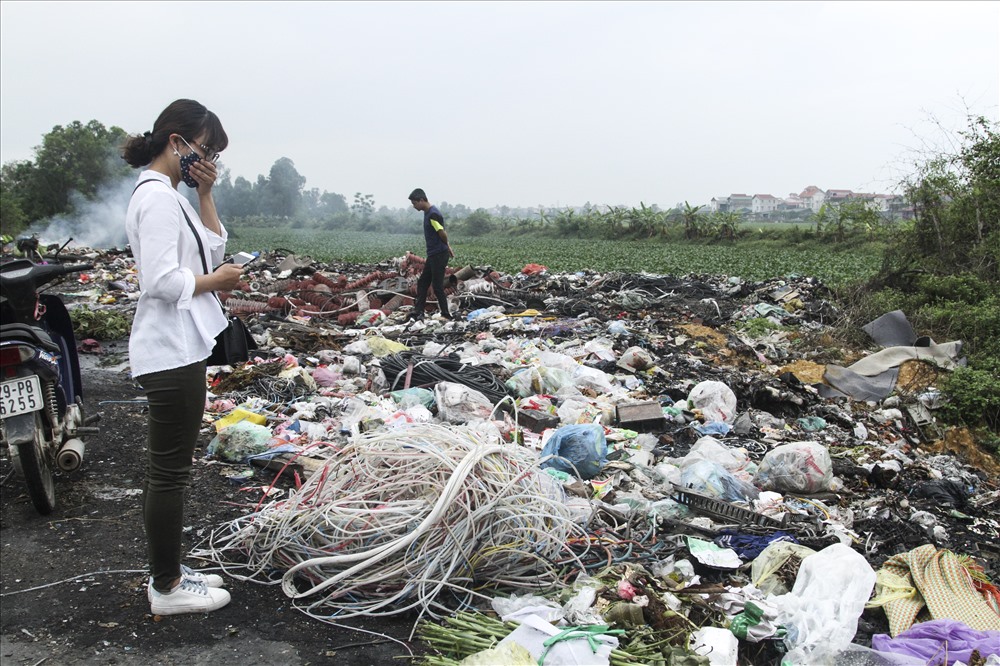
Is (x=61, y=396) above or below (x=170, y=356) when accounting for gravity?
below

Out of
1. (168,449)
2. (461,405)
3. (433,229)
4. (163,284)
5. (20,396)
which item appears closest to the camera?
(163,284)

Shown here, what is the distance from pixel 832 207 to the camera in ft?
82.6

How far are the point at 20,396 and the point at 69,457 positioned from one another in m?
0.50

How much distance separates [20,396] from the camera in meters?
3.19

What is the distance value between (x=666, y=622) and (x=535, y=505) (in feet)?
2.46

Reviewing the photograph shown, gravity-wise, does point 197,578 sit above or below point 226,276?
below

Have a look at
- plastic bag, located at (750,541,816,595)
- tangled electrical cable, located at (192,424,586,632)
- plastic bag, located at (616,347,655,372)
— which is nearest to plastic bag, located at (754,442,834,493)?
plastic bag, located at (750,541,816,595)

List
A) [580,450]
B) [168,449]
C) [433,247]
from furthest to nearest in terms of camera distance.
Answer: [433,247] → [580,450] → [168,449]

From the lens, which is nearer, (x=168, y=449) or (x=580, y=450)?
(x=168, y=449)

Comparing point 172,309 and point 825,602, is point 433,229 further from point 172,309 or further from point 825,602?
point 825,602

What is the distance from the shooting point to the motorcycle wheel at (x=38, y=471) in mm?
3166

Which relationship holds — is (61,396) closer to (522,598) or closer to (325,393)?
(325,393)

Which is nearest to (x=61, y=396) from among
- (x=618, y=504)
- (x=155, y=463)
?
(x=155, y=463)

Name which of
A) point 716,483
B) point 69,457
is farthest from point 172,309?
point 716,483
